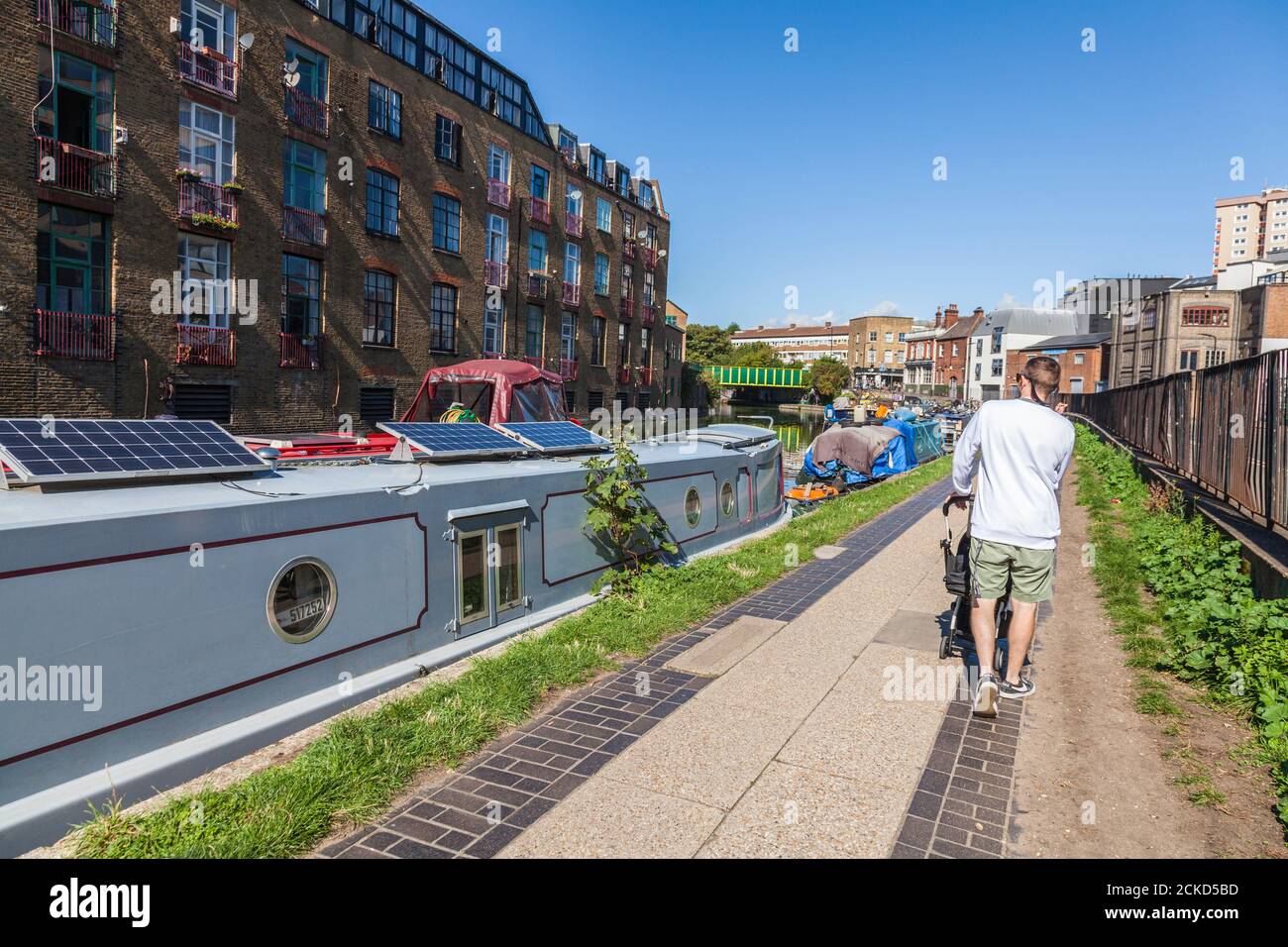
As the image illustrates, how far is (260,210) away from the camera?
781 inches

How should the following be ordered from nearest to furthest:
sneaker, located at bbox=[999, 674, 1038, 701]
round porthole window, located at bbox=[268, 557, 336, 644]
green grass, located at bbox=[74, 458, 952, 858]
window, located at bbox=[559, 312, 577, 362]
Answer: green grass, located at bbox=[74, 458, 952, 858] < round porthole window, located at bbox=[268, 557, 336, 644] < sneaker, located at bbox=[999, 674, 1038, 701] < window, located at bbox=[559, 312, 577, 362]

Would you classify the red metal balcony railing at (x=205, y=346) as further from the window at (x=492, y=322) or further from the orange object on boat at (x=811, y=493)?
the orange object on boat at (x=811, y=493)

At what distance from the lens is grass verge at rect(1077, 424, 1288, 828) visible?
14.1ft

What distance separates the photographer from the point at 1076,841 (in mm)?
3654

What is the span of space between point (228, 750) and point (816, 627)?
462 cm

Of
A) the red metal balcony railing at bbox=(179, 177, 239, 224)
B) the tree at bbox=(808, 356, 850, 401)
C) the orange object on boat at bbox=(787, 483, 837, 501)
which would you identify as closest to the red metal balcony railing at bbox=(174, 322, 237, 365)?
the red metal balcony railing at bbox=(179, 177, 239, 224)

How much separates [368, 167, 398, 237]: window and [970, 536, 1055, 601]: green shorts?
2209 cm

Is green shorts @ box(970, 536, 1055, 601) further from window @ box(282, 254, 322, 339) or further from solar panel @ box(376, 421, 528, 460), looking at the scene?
window @ box(282, 254, 322, 339)

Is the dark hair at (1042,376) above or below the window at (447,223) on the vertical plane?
below

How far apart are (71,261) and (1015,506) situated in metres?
18.4

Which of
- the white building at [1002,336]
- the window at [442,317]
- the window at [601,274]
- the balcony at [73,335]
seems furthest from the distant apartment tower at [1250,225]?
the balcony at [73,335]

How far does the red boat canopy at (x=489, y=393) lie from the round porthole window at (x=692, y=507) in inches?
99.1

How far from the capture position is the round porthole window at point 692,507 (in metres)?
10.1
